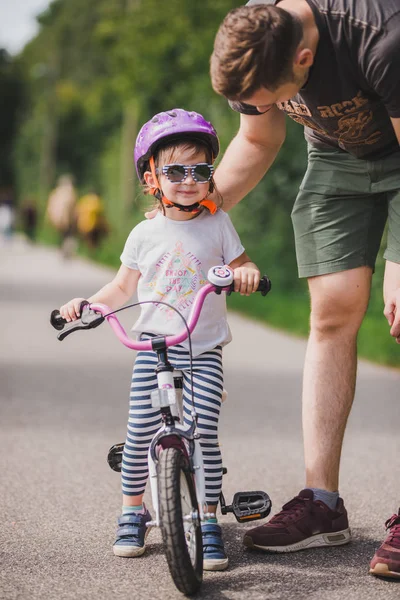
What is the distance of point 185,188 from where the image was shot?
3738 millimetres

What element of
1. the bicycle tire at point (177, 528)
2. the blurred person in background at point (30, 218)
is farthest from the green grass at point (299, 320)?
the blurred person in background at point (30, 218)

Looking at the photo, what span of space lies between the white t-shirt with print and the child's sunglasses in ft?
0.54

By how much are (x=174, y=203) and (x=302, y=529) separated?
48.5 inches

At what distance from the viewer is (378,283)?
10.8 meters

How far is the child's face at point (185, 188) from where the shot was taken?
3742 millimetres

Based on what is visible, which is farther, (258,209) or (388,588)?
(258,209)

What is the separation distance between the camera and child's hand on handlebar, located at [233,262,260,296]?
3.50 m

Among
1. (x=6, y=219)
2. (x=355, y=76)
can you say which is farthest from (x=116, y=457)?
(x=6, y=219)

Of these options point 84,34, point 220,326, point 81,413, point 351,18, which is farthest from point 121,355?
point 84,34

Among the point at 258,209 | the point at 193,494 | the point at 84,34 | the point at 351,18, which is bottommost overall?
the point at 193,494

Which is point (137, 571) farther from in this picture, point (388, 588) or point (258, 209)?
point (258, 209)

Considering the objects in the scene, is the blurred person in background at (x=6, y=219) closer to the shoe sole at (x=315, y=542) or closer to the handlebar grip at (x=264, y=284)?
the shoe sole at (x=315, y=542)

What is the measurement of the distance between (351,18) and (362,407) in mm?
3988

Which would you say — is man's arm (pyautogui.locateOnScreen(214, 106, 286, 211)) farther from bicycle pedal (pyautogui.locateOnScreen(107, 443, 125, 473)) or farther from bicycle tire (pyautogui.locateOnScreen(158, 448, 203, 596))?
bicycle tire (pyautogui.locateOnScreen(158, 448, 203, 596))
